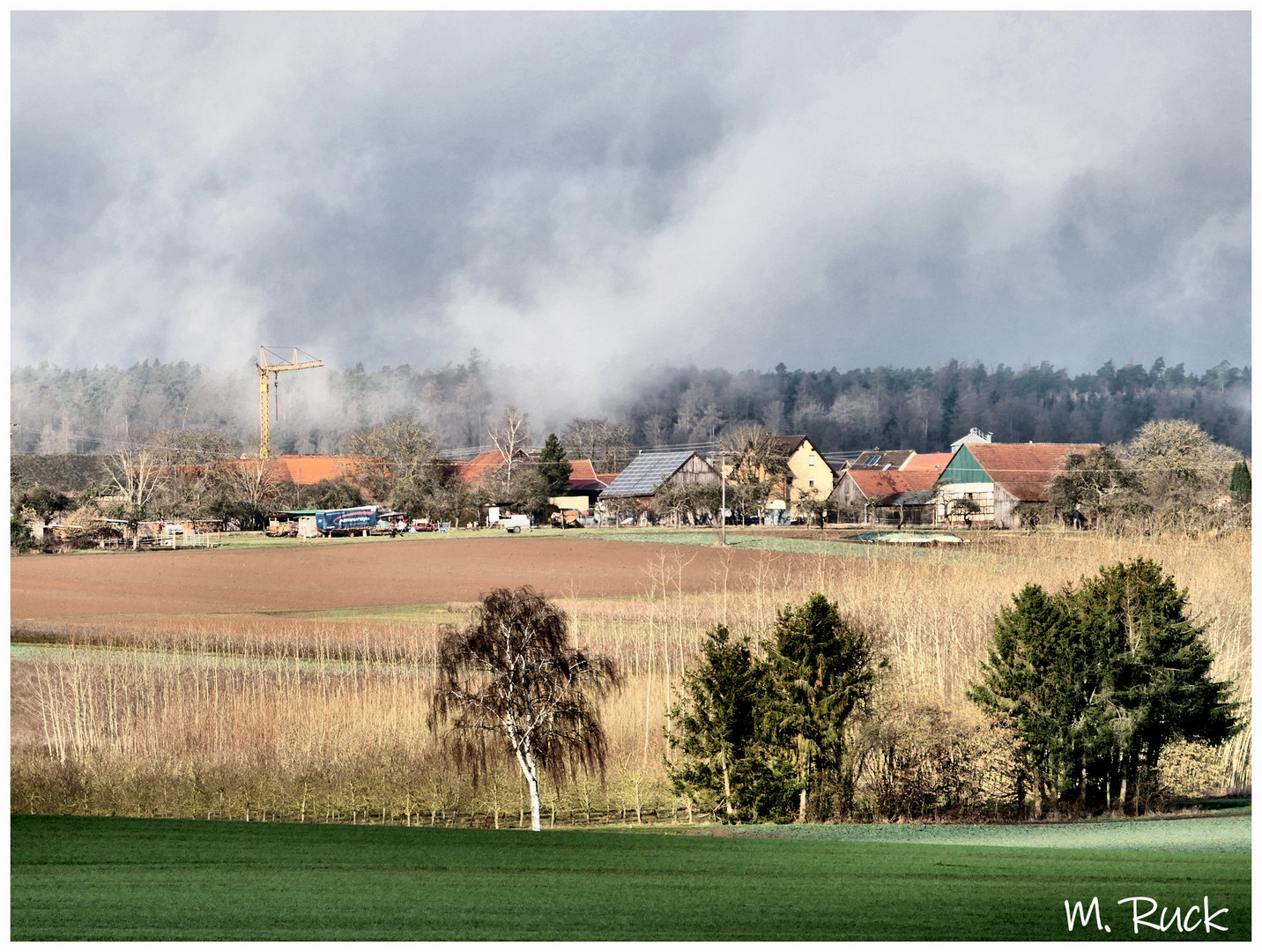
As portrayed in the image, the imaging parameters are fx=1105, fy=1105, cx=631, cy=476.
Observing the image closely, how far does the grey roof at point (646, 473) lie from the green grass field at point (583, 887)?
16469 mm

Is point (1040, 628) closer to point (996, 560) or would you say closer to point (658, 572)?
point (996, 560)

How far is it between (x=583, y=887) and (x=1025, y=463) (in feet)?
59.3

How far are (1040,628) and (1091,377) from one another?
1142 centimetres

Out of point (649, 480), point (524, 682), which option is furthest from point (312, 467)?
point (524, 682)

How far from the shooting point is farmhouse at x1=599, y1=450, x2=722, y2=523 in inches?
904

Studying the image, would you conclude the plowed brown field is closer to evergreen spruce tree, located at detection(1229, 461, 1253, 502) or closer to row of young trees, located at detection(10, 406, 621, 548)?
row of young trees, located at detection(10, 406, 621, 548)

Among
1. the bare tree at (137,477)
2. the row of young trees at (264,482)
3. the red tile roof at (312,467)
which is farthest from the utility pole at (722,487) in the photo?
the bare tree at (137,477)

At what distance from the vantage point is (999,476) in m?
22.9

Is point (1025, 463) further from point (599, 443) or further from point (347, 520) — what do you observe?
point (347, 520)

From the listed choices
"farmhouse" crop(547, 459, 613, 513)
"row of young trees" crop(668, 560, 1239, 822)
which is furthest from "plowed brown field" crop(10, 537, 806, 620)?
"row of young trees" crop(668, 560, 1239, 822)

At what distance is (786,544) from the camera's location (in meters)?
21.7

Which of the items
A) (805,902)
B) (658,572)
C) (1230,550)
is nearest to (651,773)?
(805,902)

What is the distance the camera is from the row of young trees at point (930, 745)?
8.41m

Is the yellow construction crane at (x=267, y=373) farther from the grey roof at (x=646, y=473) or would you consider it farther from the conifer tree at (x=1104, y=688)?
the conifer tree at (x=1104, y=688)
